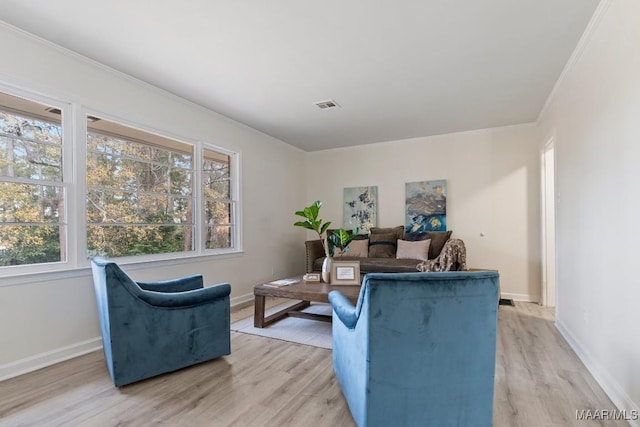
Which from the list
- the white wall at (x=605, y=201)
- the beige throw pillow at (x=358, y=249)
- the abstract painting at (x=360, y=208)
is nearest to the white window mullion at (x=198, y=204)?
the beige throw pillow at (x=358, y=249)

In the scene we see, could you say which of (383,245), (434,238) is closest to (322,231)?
(383,245)

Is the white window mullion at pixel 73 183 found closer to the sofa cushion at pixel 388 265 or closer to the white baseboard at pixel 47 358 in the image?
the white baseboard at pixel 47 358

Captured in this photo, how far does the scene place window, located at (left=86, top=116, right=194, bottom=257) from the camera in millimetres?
3043

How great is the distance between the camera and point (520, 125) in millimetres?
4699

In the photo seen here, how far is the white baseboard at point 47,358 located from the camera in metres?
2.36

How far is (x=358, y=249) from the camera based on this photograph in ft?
17.1

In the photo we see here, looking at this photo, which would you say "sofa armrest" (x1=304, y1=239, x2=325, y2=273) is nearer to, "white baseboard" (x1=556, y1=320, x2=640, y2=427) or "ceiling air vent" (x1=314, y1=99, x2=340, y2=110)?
"ceiling air vent" (x1=314, y1=99, x2=340, y2=110)

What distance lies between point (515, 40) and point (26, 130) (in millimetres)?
3986

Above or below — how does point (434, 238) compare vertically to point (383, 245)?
above

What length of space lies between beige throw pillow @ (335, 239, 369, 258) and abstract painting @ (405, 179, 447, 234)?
75 centimetres

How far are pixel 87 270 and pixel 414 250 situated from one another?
3.96 meters

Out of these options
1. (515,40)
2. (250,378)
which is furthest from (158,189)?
(515,40)

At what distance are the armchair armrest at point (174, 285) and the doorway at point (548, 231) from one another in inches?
170

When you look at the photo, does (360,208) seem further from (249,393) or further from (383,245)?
(249,393)
